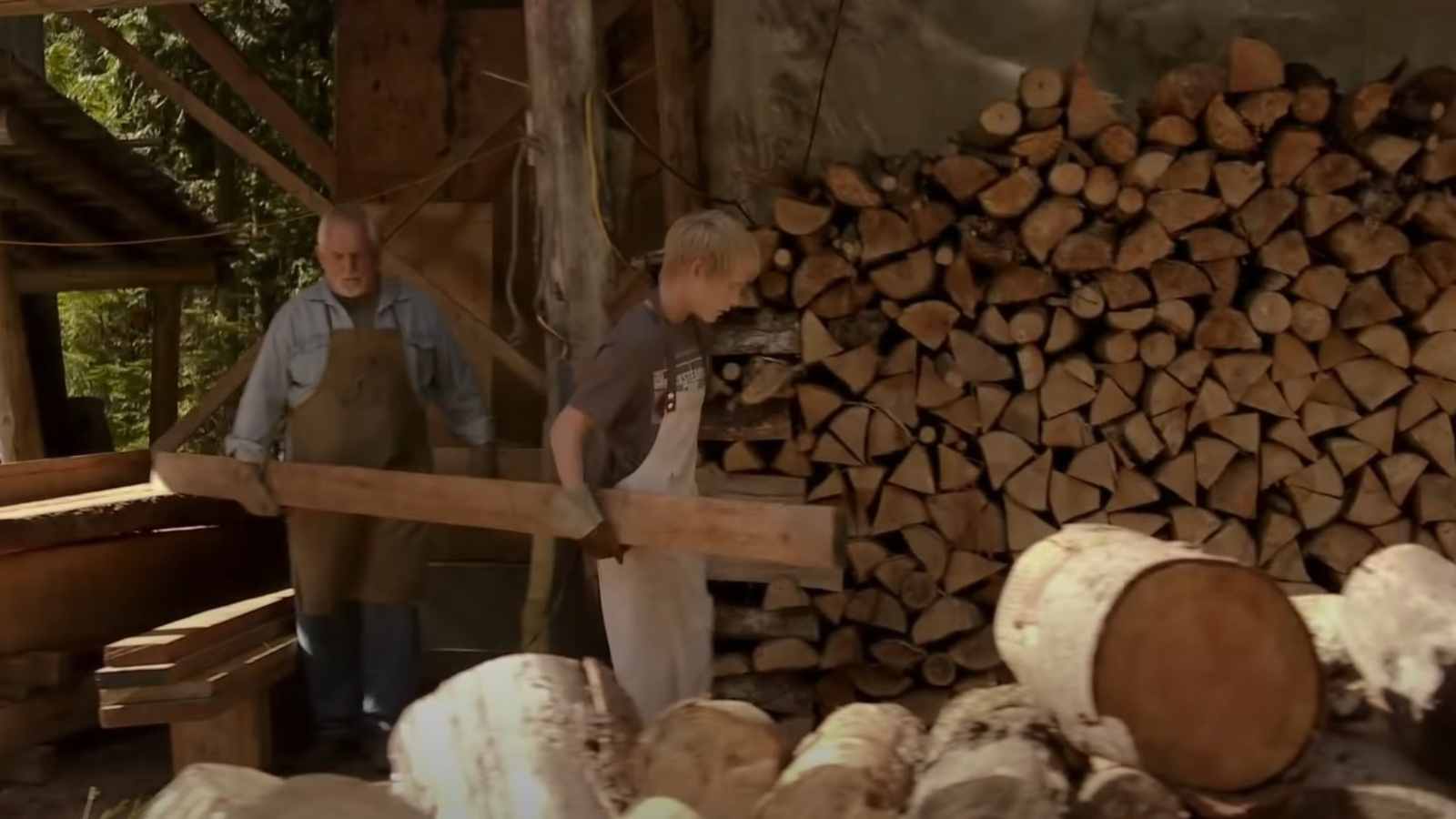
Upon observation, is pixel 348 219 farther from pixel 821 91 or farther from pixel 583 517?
pixel 821 91

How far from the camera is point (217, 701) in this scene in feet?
12.0

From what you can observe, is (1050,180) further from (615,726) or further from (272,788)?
(272,788)

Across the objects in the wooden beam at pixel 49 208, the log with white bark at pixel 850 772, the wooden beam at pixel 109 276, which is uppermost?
the wooden beam at pixel 49 208

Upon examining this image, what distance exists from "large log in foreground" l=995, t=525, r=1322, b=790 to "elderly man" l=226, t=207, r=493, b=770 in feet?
7.59

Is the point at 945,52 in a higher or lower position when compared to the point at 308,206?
higher

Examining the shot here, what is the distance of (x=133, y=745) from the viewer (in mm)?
4664

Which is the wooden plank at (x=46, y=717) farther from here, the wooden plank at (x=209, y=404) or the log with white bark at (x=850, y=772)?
the log with white bark at (x=850, y=772)

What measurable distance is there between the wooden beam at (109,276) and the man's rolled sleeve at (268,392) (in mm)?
3115

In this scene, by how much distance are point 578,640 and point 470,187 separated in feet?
7.23

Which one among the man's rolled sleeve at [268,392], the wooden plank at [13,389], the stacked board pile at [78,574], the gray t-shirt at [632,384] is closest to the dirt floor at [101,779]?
the stacked board pile at [78,574]

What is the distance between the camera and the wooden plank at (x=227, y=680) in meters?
3.57

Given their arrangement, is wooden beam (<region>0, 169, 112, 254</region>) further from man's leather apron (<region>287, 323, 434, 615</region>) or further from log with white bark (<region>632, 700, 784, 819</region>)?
log with white bark (<region>632, 700, 784, 819</region>)

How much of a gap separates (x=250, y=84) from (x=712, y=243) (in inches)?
148

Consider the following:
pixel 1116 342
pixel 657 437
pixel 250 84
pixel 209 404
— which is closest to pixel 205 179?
pixel 250 84
